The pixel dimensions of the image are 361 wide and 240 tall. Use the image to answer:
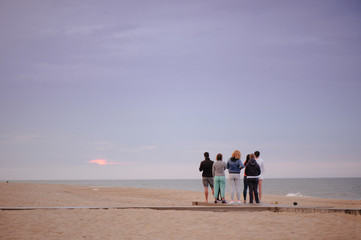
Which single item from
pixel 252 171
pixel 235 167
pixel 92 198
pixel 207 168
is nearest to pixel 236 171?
pixel 235 167

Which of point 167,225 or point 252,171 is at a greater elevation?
point 252,171

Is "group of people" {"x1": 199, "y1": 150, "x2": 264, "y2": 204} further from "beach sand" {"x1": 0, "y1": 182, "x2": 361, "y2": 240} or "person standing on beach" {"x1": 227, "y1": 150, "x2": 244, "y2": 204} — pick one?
"beach sand" {"x1": 0, "y1": 182, "x2": 361, "y2": 240}

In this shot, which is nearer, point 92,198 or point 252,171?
point 252,171

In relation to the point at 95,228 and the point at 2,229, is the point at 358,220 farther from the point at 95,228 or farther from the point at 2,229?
the point at 2,229

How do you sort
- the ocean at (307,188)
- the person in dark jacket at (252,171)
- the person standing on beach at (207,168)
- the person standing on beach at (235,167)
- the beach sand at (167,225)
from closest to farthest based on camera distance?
the beach sand at (167,225), the person standing on beach at (235,167), the person in dark jacket at (252,171), the person standing on beach at (207,168), the ocean at (307,188)

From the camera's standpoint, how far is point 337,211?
1152cm

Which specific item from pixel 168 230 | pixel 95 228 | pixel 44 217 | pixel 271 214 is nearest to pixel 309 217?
pixel 271 214

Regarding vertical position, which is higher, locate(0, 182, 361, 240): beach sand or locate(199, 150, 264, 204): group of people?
locate(199, 150, 264, 204): group of people

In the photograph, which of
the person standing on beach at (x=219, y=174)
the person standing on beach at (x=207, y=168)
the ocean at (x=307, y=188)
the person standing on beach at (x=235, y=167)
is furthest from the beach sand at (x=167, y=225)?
the ocean at (x=307, y=188)

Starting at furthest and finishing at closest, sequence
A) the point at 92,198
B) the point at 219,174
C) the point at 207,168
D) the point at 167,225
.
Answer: the point at 92,198, the point at 207,168, the point at 219,174, the point at 167,225

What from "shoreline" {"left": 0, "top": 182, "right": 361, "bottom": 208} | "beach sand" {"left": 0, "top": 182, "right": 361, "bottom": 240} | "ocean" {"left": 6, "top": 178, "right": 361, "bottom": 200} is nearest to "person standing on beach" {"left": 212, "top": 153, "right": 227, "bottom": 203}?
"beach sand" {"left": 0, "top": 182, "right": 361, "bottom": 240}

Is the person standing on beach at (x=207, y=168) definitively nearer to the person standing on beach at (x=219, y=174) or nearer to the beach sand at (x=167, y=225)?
the person standing on beach at (x=219, y=174)

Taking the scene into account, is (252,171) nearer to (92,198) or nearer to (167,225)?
(167,225)

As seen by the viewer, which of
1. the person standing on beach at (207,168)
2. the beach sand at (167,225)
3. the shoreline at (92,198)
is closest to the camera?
the beach sand at (167,225)
